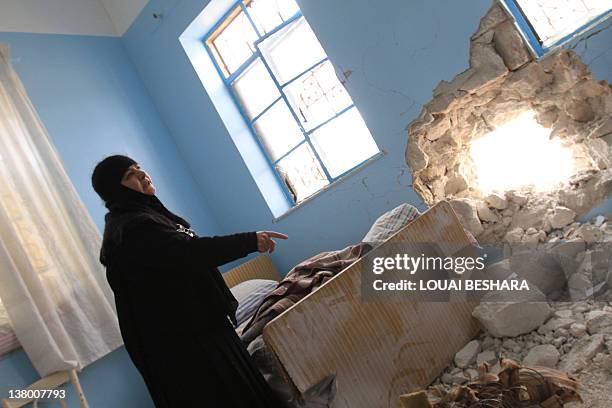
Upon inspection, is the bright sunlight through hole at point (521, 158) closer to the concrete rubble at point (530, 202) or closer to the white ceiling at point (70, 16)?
the concrete rubble at point (530, 202)

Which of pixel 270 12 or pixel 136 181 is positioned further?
pixel 270 12

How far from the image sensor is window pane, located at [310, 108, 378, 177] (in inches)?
127

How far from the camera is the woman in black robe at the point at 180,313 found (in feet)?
5.35

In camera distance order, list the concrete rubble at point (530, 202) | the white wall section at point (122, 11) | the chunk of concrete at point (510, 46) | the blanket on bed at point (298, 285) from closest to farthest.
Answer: the concrete rubble at point (530, 202)
the blanket on bed at point (298, 285)
the chunk of concrete at point (510, 46)
the white wall section at point (122, 11)

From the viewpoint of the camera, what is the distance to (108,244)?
5.60 ft

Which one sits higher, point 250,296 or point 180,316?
point 180,316

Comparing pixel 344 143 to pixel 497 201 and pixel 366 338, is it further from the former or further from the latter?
pixel 366 338

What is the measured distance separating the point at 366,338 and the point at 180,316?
0.68 m

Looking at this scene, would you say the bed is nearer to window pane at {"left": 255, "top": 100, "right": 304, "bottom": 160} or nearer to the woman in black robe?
the woman in black robe

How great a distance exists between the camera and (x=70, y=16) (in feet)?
12.7

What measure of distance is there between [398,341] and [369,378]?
0.19m

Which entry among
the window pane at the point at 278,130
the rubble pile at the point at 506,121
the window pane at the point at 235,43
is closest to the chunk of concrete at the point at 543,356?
the rubble pile at the point at 506,121

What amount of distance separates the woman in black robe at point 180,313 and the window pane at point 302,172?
1856 millimetres

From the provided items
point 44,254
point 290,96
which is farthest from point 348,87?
point 44,254
